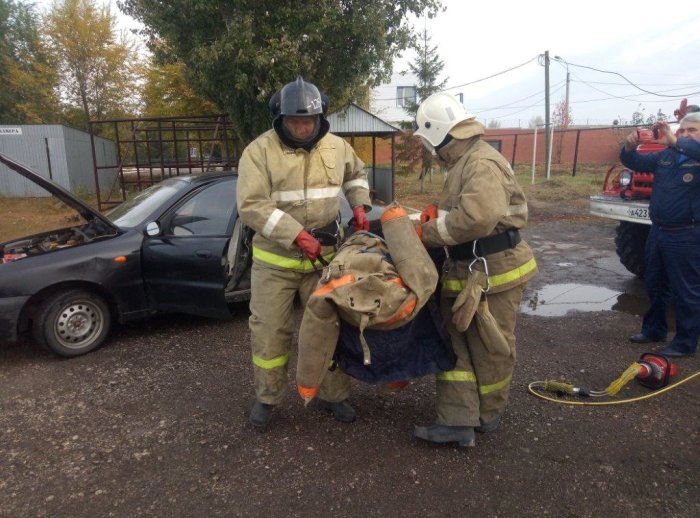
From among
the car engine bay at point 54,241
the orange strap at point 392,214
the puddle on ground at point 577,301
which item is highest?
the orange strap at point 392,214

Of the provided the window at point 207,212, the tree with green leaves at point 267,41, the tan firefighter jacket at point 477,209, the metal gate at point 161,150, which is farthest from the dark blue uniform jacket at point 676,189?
the tree with green leaves at point 267,41

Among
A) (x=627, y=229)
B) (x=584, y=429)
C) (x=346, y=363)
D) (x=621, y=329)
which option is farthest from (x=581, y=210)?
(x=346, y=363)

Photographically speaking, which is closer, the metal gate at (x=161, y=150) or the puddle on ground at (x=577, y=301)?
the puddle on ground at (x=577, y=301)

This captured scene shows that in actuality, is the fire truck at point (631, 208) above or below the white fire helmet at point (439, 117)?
below

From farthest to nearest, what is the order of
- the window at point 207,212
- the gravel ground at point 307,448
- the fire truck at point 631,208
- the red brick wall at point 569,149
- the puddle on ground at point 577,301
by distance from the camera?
the red brick wall at point 569,149 < the fire truck at point 631,208 < the puddle on ground at point 577,301 < the window at point 207,212 < the gravel ground at point 307,448

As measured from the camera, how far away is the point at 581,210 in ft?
41.5

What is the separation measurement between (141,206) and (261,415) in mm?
2714

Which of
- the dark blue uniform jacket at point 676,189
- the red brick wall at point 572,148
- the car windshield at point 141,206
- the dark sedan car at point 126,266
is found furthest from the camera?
the red brick wall at point 572,148

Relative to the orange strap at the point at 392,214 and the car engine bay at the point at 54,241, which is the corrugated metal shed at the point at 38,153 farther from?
the orange strap at the point at 392,214

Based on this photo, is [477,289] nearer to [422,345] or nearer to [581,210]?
[422,345]

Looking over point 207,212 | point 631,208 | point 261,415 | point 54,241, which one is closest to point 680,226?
point 631,208

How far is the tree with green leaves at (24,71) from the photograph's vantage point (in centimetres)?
2084

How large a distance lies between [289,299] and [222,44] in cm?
768

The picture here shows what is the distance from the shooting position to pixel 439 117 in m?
2.75
